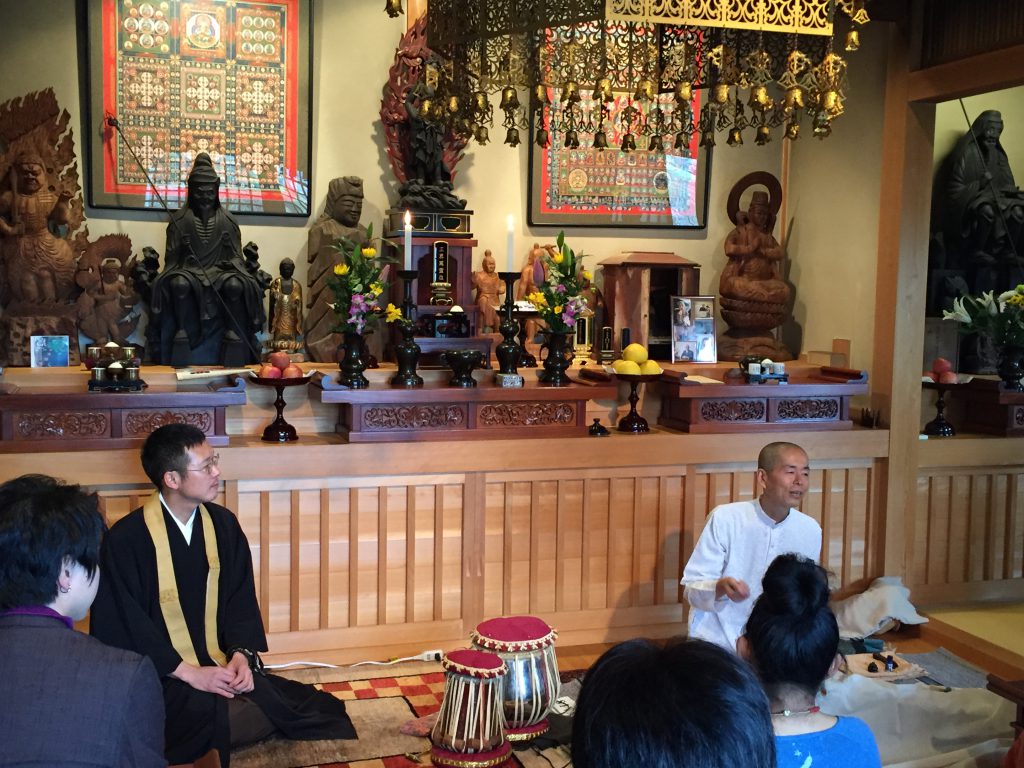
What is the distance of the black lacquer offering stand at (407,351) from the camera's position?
4.58 m

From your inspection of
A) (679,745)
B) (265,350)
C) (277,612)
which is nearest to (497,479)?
(277,612)

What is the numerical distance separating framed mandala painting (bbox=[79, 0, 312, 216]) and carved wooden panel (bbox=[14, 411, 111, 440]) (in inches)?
52.8

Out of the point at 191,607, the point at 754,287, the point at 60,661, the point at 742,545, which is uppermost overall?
the point at 754,287

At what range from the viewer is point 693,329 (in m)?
5.55

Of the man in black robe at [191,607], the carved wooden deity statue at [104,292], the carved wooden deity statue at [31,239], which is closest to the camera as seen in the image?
the man in black robe at [191,607]

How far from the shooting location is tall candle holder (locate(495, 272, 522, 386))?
184 inches

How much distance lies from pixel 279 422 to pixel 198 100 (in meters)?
1.67

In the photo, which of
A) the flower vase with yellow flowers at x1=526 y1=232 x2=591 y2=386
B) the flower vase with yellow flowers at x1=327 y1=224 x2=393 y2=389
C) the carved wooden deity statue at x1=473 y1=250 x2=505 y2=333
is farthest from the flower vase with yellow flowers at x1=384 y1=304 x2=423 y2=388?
the carved wooden deity statue at x1=473 y1=250 x2=505 y2=333

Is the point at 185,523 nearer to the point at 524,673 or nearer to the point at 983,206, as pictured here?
the point at 524,673

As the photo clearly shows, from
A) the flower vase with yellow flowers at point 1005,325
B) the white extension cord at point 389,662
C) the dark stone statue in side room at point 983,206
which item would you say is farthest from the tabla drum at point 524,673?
the dark stone statue in side room at point 983,206

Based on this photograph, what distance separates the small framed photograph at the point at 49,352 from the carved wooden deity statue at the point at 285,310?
86 centimetres

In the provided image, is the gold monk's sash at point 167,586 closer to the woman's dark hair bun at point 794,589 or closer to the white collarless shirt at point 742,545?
the white collarless shirt at point 742,545

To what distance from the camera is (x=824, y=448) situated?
486cm

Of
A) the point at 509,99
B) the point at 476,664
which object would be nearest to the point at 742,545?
the point at 476,664
